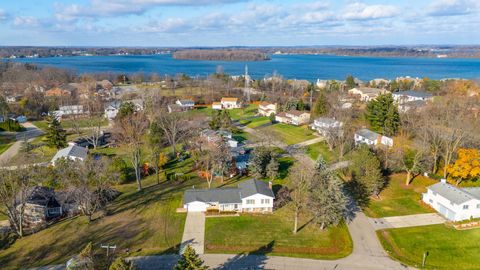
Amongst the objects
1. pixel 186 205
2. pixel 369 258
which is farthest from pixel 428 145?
pixel 186 205

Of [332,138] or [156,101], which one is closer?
[332,138]

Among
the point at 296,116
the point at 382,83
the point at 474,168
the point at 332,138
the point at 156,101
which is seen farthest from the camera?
the point at 382,83

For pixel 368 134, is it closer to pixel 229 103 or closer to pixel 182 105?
pixel 229 103

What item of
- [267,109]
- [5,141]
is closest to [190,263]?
[5,141]

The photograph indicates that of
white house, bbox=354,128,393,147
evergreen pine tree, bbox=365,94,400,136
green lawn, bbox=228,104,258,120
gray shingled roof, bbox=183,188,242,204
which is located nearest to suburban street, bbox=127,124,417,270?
gray shingled roof, bbox=183,188,242,204

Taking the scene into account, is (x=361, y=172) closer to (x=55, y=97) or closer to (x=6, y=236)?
(x=6, y=236)
